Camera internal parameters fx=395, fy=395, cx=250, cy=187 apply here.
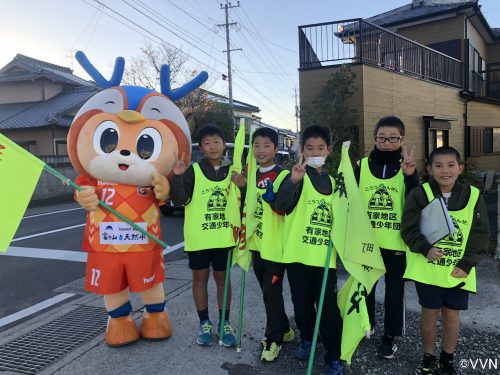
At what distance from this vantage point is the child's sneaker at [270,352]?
10.3 ft

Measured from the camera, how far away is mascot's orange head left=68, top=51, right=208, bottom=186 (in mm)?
3383

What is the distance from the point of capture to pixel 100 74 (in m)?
3.86

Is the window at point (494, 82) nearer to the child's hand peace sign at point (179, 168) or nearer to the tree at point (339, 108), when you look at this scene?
the tree at point (339, 108)

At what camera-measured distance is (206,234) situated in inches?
131

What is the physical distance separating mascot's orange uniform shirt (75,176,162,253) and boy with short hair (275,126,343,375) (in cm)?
125

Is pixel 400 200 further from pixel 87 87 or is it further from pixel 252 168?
pixel 87 87

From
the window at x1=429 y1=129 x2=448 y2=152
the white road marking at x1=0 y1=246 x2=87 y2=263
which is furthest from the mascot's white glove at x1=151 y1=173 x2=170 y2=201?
the window at x1=429 y1=129 x2=448 y2=152

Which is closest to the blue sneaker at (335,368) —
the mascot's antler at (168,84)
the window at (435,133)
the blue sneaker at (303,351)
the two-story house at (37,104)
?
the blue sneaker at (303,351)

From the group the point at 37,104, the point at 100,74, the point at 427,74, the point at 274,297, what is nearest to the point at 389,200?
the point at 274,297

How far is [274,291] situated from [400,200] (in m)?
1.23

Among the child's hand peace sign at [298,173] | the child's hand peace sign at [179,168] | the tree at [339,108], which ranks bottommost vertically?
the child's hand peace sign at [298,173]

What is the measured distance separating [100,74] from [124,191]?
1258 millimetres

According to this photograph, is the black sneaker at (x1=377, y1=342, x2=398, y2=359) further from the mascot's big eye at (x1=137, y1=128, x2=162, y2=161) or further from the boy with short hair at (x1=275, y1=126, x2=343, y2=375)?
the mascot's big eye at (x1=137, y1=128, x2=162, y2=161)

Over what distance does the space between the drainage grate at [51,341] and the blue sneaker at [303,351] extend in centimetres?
193
